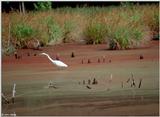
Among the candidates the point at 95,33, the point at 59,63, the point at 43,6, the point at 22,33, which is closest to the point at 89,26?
the point at 95,33

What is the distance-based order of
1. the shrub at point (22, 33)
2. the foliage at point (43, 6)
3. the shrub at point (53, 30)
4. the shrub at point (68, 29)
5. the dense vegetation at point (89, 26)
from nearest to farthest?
the shrub at point (22, 33), the dense vegetation at point (89, 26), the foliage at point (43, 6), the shrub at point (53, 30), the shrub at point (68, 29)

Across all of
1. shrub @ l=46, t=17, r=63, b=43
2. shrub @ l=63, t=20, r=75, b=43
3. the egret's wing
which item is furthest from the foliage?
the egret's wing

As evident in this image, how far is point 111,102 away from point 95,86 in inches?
21.1

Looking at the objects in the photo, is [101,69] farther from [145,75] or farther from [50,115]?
[50,115]

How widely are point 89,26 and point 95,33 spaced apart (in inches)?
12.5

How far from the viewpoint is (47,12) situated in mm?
8477

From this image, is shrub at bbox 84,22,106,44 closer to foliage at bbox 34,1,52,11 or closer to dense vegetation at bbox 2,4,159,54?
dense vegetation at bbox 2,4,159,54

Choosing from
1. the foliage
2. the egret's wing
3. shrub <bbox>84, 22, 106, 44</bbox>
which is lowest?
the egret's wing

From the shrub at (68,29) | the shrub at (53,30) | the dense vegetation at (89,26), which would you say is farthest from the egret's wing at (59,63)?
the shrub at (68,29)

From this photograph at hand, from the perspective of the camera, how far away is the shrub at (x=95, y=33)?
801 cm

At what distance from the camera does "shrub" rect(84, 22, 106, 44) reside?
26.3 feet

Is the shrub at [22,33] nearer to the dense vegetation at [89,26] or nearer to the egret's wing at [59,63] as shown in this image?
the dense vegetation at [89,26]

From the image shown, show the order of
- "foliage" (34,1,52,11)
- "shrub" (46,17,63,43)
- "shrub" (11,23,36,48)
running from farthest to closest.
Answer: "shrub" (46,17,63,43) → "foliage" (34,1,52,11) → "shrub" (11,23,36,48)

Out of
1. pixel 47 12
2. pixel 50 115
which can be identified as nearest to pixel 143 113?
pixel 50 115
